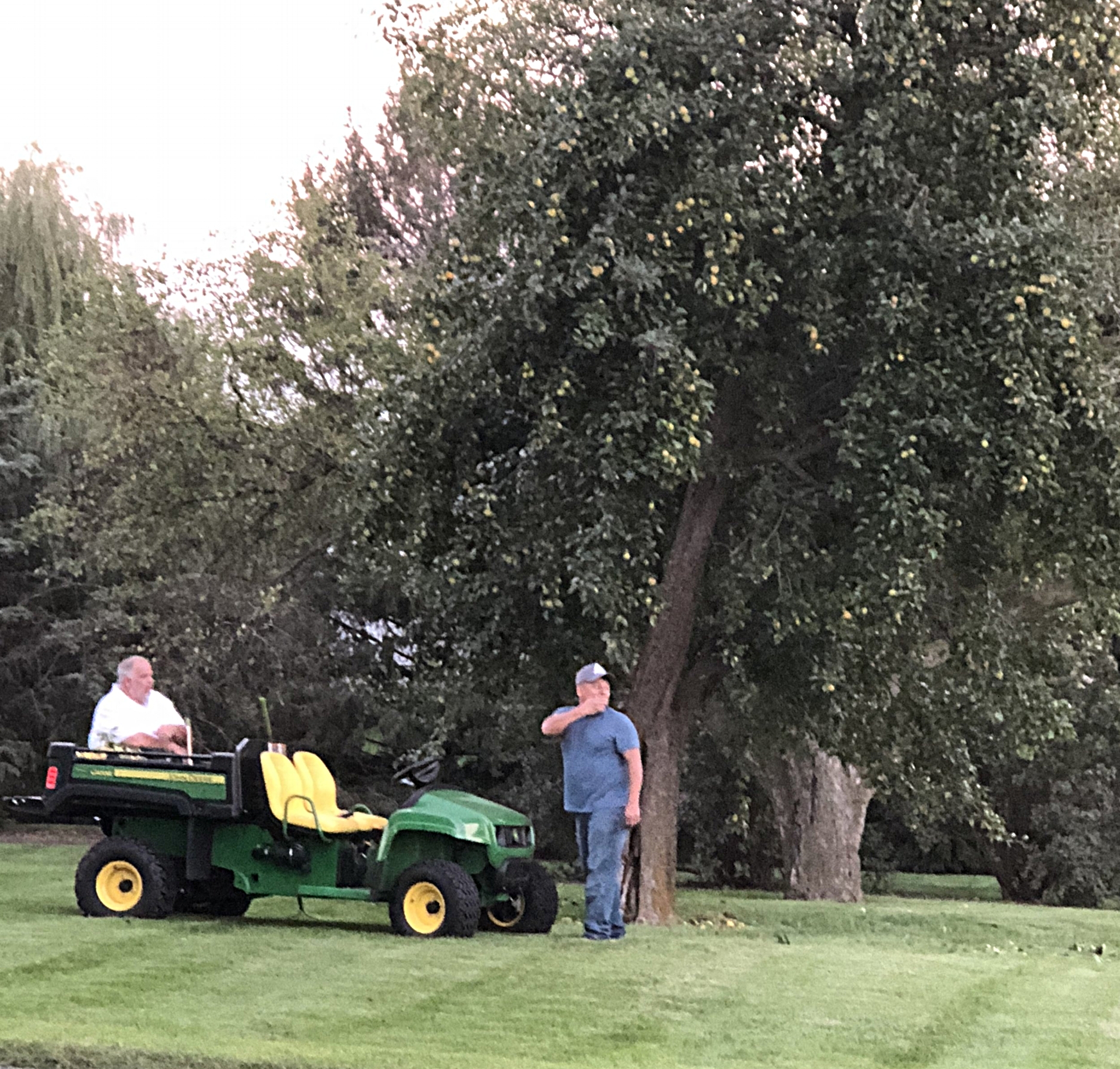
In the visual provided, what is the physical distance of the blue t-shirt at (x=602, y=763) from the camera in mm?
11609

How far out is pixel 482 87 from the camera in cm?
1619

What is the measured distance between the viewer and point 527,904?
39.4ft

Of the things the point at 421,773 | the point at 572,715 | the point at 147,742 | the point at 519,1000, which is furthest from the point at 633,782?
the point at 147,742

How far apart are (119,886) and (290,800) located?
142 centimetres

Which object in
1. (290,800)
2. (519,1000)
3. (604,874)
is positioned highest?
(290,800)

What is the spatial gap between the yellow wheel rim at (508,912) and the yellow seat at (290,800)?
113 centimetres

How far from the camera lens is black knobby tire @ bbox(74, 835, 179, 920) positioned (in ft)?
38.7

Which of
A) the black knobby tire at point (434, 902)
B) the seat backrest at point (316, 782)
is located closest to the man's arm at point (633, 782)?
the black knobby tire at point (434, 902)

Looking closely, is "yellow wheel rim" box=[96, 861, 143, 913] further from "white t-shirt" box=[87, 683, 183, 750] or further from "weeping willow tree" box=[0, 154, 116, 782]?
"weeping willow tree" box=[0, 154, 116, 782]

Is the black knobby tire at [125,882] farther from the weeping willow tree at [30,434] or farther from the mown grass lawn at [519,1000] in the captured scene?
the weeping willow tree at [30,434]

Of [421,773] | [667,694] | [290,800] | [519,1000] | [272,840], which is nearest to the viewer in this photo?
[519,1000]

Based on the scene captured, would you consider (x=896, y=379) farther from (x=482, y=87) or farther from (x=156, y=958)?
(x=156, y=958)

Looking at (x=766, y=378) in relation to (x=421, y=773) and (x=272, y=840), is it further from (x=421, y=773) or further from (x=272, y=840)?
(x=272, y=840)

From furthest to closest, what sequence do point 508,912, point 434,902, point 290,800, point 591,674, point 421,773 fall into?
1. point 421,773
2. point 508,912
3. point 290,800
4. point 591,674
5. point 434,902
